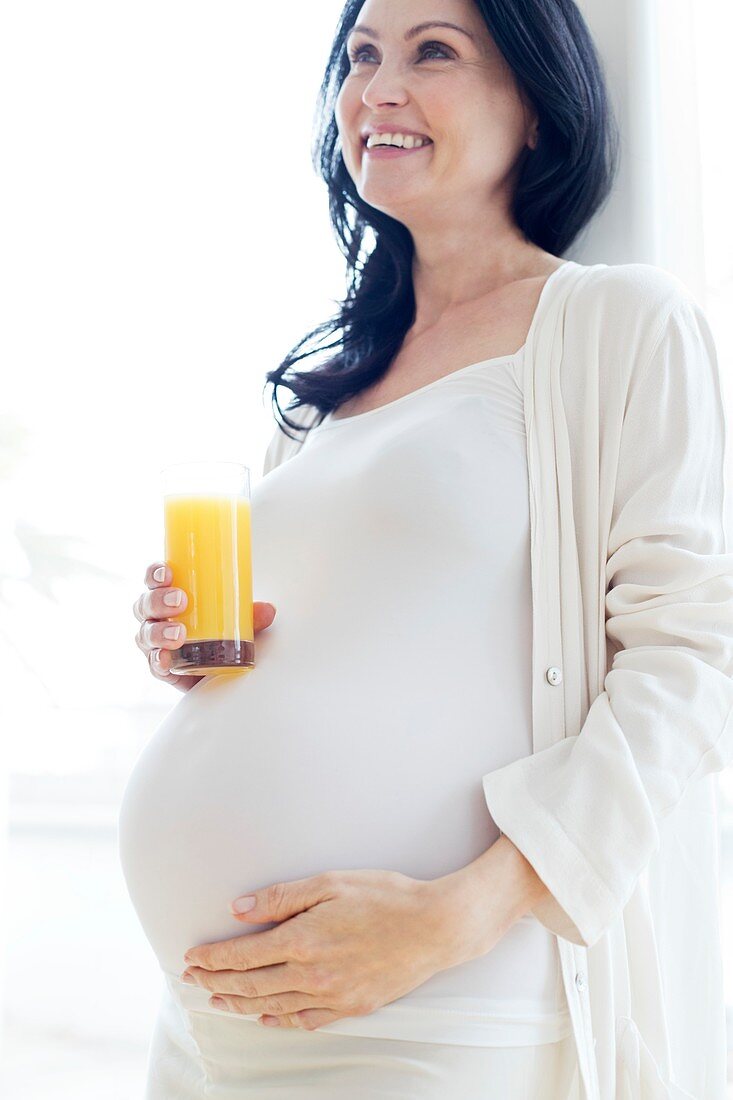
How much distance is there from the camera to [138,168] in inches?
69.7

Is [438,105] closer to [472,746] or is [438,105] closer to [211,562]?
[211,562]

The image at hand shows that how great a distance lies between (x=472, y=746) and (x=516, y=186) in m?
0.72

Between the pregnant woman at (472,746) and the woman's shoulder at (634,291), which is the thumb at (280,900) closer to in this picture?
the pregnant woman at (472,746)

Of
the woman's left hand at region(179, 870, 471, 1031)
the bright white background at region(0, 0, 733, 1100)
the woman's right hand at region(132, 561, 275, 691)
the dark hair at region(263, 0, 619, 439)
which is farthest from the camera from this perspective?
the bright white background at region(0, 0, 733, 1100)

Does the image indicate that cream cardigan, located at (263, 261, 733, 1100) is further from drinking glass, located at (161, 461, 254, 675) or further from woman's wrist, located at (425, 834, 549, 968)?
drinking glass, located at (161, 461, 254, 675)

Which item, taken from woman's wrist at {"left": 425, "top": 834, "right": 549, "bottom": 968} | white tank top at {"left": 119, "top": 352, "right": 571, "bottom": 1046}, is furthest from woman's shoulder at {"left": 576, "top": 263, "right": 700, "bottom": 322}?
woman's wrist at {"left": 425, "top": 834, "right": 549, "bottom": 968}

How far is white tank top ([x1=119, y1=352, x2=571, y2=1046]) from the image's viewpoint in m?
0.97

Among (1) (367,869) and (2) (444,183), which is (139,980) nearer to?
(1) (367,869)

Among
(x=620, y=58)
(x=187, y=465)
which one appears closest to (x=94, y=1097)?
(x=187, y=465)

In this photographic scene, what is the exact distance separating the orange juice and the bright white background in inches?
24.0

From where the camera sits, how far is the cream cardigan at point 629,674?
0.94 m

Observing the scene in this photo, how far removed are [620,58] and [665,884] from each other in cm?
92

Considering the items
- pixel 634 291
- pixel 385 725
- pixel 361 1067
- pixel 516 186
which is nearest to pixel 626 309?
pixel 634 291

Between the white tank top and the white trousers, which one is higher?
the white tank top
